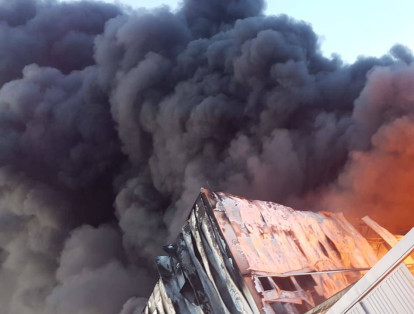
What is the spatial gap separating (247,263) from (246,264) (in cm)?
3

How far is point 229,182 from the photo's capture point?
17078mm

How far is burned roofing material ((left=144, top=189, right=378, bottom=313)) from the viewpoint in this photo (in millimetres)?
5867

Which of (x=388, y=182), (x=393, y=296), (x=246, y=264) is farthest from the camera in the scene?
(x=388, y=182)

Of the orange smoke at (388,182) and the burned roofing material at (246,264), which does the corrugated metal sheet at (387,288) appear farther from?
the orange smoke at (388,182)

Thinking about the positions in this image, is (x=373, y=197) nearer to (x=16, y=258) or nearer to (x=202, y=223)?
(x=202, y=223)

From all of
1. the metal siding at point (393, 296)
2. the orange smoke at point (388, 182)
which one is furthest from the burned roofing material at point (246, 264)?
the orange smoke at point (388, 182)

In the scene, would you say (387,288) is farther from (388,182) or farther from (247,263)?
(388,182)

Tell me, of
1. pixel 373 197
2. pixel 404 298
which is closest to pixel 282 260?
pixel 404 298

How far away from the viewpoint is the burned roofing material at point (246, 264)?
19.2 ft

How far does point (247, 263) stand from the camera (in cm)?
597

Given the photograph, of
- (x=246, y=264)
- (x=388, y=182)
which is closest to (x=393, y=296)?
(x=246, y=264)

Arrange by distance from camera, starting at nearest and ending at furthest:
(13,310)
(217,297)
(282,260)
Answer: (217,297) → (282,260) → (13,310)

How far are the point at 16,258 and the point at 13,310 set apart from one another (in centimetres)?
289

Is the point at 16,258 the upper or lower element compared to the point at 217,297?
upper
